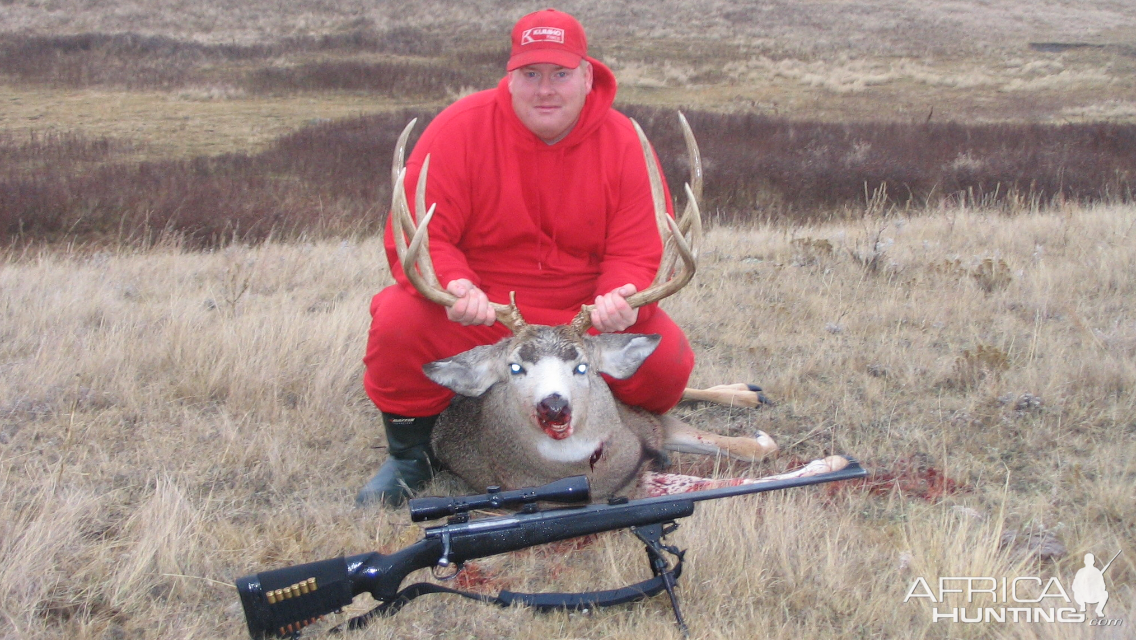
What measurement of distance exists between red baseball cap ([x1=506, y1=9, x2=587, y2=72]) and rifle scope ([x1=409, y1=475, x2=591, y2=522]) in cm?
156

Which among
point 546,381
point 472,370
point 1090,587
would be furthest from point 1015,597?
point 472,370

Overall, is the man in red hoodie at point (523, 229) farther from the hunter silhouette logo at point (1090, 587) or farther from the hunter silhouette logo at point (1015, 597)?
the hunter silhouette logo at point (1090, 587)

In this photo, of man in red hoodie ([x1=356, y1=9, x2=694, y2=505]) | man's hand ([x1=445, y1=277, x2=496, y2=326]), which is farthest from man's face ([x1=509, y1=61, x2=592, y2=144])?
man's hand ([x1=445, y1=277, x2=496, y2=326])

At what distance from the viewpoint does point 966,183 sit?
1066 cm

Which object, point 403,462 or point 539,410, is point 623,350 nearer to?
point 539,410

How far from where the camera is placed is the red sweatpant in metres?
3.54

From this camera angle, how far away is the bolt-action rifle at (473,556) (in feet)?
8.09

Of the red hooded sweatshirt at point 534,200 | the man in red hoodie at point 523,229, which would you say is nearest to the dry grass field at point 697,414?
the man in red hoodie at point 523,229

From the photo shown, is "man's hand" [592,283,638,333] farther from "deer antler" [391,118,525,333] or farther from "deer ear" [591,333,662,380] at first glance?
"deer antler" [391,118,525,333]

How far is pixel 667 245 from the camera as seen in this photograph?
348 centimetres

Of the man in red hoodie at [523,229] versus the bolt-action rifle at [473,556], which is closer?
the bolt-action rifle at [473,556]

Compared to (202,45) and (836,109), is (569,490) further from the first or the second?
(202,45)

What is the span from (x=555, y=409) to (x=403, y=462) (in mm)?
1070

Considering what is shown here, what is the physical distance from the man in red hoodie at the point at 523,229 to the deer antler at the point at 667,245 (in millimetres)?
99
